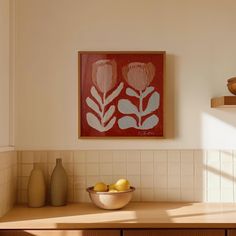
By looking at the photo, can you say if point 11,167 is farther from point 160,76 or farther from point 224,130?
point 224,130

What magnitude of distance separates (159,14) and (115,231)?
4.90 ft

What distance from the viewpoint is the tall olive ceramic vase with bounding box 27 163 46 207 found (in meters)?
2.39

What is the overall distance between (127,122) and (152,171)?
0.39m

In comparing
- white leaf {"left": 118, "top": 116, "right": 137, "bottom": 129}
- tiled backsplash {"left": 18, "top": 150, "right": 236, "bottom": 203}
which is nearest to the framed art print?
white leaf {"left": 118, "top": 116, "right": 137, "bottom": 129}

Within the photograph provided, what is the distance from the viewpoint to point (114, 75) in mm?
2506

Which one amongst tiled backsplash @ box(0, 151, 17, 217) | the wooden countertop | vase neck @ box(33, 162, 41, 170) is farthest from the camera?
vase neck @ box(33, 162, 41, 170)

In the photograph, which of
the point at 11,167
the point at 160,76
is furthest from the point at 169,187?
the point at 11,167

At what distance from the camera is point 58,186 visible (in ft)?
7.85

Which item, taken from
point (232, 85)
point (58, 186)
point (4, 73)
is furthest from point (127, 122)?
point (4, 73)

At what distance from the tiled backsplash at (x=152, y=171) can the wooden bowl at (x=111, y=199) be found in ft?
0.92

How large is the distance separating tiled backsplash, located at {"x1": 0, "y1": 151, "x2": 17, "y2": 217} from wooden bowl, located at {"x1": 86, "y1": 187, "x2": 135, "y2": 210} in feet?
1.78
